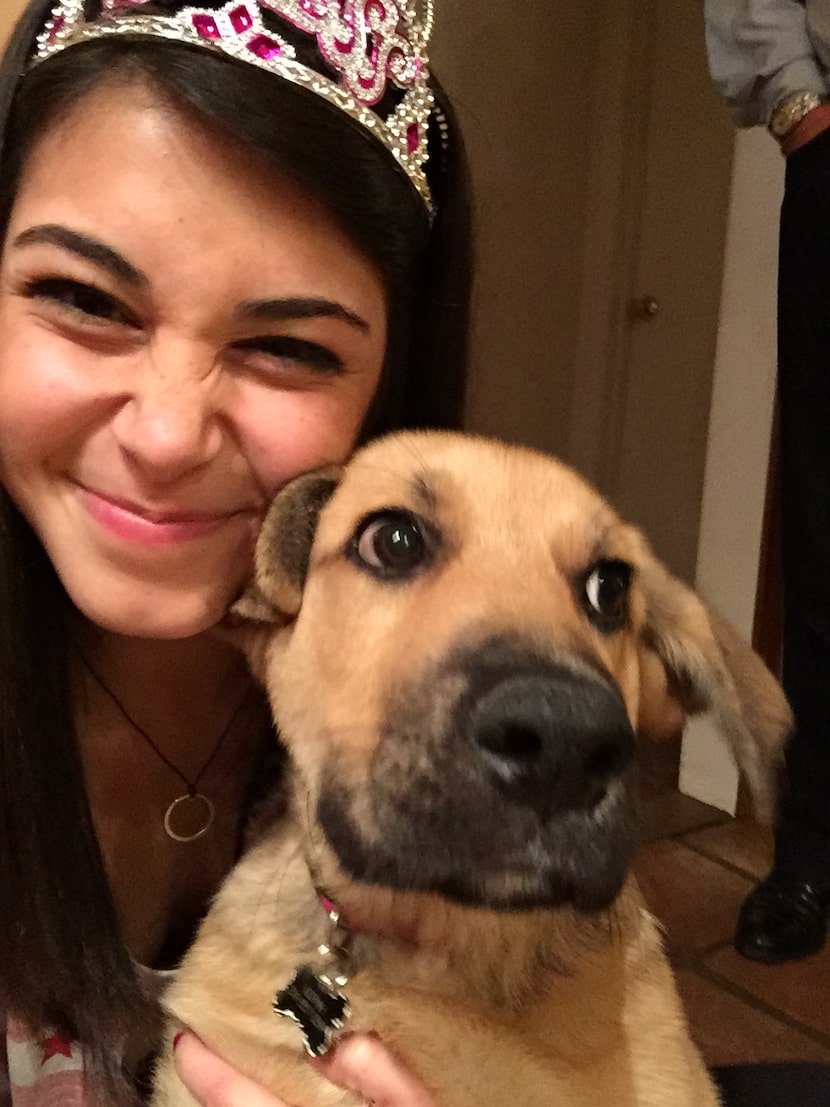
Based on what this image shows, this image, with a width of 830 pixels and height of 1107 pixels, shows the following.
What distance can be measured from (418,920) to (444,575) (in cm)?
A: 39

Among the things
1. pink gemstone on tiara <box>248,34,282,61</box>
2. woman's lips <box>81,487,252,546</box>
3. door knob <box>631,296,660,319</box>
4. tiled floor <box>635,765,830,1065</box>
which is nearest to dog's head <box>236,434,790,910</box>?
woman's lips <box>81,487,252,546</box>

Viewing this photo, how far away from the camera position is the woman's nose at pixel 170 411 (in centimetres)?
115

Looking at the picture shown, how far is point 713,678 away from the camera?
130 cm

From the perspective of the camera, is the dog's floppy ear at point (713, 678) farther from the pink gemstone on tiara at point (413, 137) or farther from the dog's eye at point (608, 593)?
the pink gemstone on tiara at point (413, 137)

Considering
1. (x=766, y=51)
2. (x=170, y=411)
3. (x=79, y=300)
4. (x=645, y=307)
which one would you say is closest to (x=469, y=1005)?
(x=170, y=411)

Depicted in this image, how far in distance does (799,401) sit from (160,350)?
72.6 inches

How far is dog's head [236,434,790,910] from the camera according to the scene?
2.98 feet

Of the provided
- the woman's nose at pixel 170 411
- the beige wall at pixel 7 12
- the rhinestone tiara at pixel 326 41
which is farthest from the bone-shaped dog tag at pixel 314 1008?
the beige wall at pixel 7 12

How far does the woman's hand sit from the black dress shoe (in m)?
Result: 1.94

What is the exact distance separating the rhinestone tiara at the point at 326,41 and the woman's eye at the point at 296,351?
0.27 metres

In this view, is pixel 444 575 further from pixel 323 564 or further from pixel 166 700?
pixel 166 700

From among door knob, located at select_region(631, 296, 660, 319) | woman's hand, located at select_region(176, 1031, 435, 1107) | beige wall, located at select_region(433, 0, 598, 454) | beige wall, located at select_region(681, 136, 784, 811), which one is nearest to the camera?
woman's hand, located at select_region(176, 1031, 435, 1107)

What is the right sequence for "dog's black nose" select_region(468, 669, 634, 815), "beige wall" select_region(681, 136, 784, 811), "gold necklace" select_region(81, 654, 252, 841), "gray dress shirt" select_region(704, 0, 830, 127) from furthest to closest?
"beige wall" select_region(681, 136, 784, 811), "gray dress shirt" select_region(704, 0, 830, 127), "gold necklace" select_region(81, 654, 252, 841), "dog's black nose" select_region(468, 669, 634, 815)

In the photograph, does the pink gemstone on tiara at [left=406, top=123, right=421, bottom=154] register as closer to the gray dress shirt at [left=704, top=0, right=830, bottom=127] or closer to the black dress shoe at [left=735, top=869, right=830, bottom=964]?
the gray dress shirt at [left=704, top=0, right=830, bottom=127]
